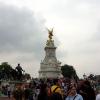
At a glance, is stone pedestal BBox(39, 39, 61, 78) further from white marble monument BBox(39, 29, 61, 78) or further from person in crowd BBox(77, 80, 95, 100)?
person in crowd BBox(77, 80, 95, 100)

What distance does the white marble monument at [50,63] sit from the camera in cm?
13638

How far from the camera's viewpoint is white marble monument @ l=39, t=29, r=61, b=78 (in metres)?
136

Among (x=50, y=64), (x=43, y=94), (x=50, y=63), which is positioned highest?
(x=50, y=63)

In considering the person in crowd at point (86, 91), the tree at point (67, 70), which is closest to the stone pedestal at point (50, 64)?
the tree at point (67, 70)

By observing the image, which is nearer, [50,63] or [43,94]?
[43,94]

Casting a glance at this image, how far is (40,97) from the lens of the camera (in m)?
13.5

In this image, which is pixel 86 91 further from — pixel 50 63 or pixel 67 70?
pixel 67 70

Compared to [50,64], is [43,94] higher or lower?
lower

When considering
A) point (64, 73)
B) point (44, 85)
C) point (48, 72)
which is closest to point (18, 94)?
point (44, 85)

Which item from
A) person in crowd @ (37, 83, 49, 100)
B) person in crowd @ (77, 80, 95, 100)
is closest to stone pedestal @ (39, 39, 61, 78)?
person in crowd @ (77, 80, 95, 100)

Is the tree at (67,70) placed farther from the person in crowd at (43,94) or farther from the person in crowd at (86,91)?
the person in crowd at (43,94)

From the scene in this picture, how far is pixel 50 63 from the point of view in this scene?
136875 mm

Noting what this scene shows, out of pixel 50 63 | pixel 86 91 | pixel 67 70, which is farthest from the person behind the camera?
pixel 67 70

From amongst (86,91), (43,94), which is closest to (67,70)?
(86,91)
